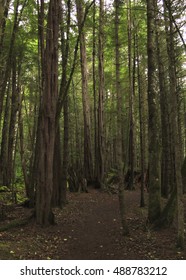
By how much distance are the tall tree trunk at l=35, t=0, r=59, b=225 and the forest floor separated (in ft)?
1.85

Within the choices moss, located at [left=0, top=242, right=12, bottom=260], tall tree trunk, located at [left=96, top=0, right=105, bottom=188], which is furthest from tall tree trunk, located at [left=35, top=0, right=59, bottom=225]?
tall tree trunk, located at [left=96, top=0, right=105, bottom=188]

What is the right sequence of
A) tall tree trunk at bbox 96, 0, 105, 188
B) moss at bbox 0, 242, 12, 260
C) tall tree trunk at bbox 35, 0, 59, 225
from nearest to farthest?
moss at bbox 0, 242, 12, 260 → tall tree trunk at bbox 35, 0, 59, 225 → tall tree trunk at bbox 96, 0, 105, 188

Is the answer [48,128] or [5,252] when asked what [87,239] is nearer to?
[5,252]

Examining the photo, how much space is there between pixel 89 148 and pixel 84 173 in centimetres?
142

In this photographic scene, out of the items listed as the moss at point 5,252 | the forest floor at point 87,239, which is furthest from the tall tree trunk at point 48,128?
the moss at point 5,252

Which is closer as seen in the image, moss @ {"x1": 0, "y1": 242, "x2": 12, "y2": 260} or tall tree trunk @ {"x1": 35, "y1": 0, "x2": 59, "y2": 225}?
moss @ {"x1": 0, "y1": 242, "x2": 12, "y2": 260}

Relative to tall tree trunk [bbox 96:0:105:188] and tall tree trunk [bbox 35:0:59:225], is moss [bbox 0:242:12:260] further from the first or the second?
tall tree trunk [bbox 96:0:105:188]

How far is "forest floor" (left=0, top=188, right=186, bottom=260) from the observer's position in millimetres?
6059

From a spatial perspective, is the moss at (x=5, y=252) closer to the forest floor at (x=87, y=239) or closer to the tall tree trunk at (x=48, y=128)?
the forest floor at (x=87, y=239)

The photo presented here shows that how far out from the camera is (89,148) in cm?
1658

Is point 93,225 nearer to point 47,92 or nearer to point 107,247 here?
point 107,247

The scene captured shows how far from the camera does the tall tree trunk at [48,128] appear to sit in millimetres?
8211

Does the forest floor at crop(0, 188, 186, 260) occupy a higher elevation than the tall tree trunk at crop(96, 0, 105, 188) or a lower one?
lower

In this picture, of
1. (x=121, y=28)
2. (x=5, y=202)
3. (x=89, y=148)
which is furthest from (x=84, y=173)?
(x=121, y=28)
